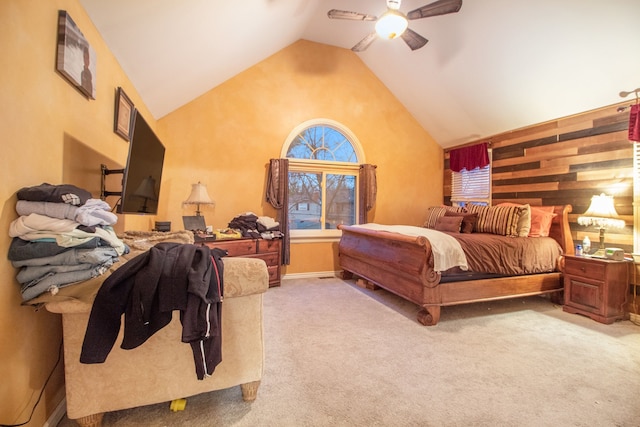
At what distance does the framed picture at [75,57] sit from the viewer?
4.90 feet

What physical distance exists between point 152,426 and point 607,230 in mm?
4531

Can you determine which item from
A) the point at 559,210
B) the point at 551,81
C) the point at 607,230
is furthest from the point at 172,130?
the point at 607,230

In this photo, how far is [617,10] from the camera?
2.52 meters

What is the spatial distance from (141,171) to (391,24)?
99.1 inches

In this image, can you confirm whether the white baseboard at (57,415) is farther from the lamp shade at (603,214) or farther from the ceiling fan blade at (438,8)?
the lamp shade at (603,214)

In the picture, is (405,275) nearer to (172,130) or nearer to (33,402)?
(33,402)

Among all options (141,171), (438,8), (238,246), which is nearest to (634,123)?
(438,8)

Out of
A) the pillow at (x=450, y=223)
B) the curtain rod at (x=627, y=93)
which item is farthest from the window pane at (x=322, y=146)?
the curtain rod at (x=627, y=93)

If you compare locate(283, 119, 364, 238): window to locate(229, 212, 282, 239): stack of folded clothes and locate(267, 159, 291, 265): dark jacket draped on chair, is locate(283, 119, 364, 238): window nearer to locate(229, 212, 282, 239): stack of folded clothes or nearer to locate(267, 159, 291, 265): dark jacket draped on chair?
locate(267, 159, 291, 265): dark jacket draped on chair

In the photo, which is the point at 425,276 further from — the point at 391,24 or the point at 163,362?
the point at 391,24

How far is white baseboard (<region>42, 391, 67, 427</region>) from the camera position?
4.62ft

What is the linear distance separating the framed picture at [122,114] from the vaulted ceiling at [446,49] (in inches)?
10.7

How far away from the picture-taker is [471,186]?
494cm

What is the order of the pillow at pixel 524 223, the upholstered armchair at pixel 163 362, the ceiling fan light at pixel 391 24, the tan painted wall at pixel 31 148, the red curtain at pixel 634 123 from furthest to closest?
the pillow at pixel 524 223
the red curtain at pixel 634 123
the ceiling fan light at pixel 391 24
the upholstered armchair at pixel 163 362
the tan painted wall at pixel 31 148
